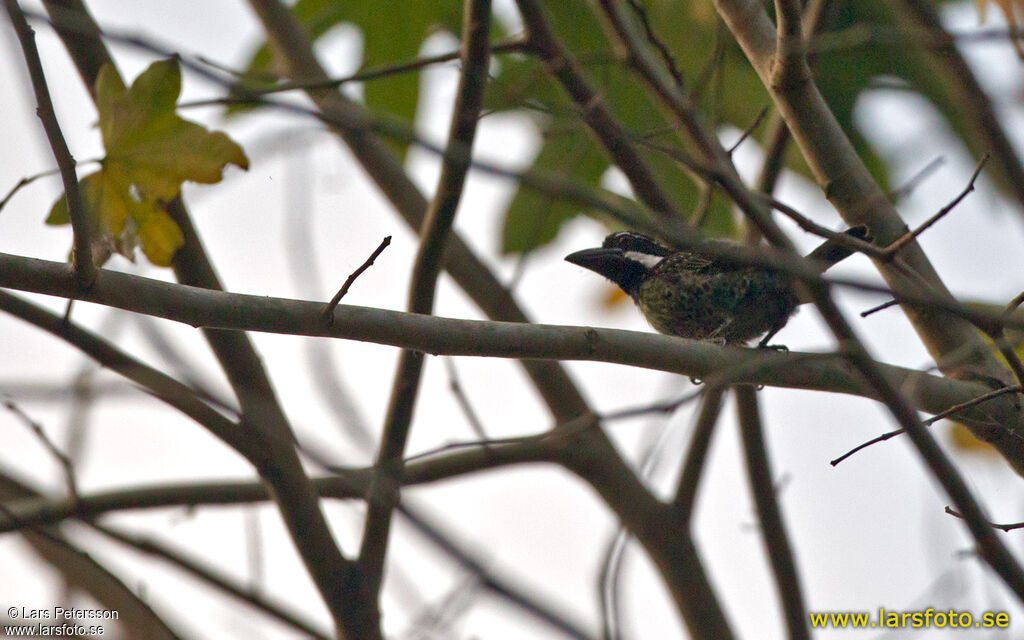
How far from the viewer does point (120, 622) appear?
470cm

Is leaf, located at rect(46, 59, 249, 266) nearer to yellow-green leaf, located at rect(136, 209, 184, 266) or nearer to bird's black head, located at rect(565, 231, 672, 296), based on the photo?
yellow-green leaf, located at rect(136, 209, 184, 266)

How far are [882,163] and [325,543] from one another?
9.34ft

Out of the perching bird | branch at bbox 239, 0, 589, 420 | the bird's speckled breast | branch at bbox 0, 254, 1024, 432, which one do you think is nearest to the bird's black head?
the perching bird

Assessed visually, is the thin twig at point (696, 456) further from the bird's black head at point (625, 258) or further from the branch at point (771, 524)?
the bird's black head at point (625, 258)

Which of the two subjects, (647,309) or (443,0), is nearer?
(443,0)

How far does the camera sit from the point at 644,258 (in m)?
4.78

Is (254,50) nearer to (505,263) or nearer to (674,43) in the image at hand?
(505,263)

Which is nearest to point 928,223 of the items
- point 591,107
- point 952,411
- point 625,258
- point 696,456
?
point 952,411

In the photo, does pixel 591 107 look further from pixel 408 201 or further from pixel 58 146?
pixel 58 146

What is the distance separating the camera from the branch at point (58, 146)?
1.93m

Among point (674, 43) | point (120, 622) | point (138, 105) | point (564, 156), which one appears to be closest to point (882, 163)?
point (674, 43)

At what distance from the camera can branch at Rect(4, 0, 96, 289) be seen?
193 cm

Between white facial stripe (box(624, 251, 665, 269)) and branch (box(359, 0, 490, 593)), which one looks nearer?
branch (box(359, 0, 490, 593))

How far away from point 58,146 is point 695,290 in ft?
9.71
